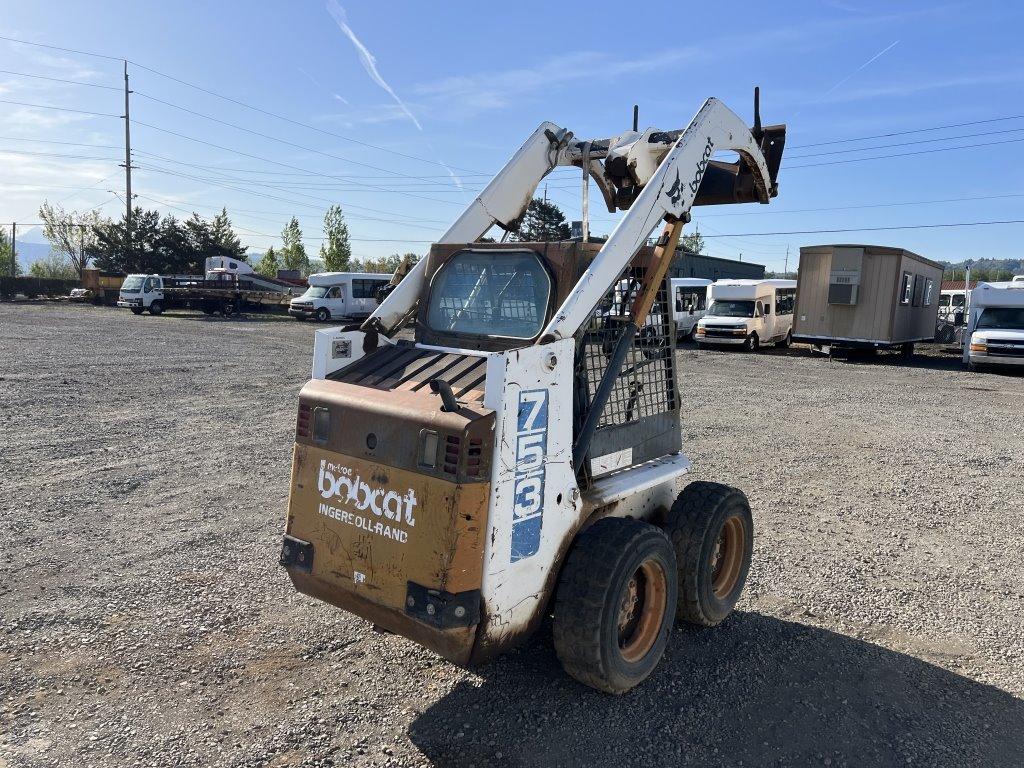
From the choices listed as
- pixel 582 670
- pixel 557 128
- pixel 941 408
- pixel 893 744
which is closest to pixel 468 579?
pixel 582 670

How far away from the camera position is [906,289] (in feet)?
70.6

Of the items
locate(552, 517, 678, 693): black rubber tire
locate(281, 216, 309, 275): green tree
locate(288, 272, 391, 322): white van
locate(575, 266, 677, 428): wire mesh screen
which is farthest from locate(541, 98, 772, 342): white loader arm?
locate(281, 216, 309, 275): green tree

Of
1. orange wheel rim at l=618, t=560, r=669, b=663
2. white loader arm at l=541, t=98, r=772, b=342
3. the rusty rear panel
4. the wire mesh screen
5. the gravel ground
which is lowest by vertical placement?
the gravel ground

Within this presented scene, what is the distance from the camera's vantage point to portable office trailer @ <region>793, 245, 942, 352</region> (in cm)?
2084

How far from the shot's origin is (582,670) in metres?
3.40

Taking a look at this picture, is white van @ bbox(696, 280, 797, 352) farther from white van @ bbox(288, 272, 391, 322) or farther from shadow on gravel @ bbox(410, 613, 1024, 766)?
shadow on gravel @ bbox(410, 613, 1024, 766)

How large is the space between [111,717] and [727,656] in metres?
3.20

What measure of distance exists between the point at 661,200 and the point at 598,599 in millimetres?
2040

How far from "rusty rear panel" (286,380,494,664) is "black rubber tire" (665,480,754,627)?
1.55m

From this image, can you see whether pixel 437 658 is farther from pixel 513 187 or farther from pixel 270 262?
pixel 270 262

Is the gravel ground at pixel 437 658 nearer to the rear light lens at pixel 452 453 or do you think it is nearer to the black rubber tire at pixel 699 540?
the black rubber tire at pixel 699 540

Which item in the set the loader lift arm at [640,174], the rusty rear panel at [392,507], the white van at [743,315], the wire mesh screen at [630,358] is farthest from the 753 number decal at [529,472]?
the white van at [743,315]

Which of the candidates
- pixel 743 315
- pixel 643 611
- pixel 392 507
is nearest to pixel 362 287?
pixel 743 315

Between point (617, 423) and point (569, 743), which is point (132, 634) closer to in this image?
point (569, 743)
